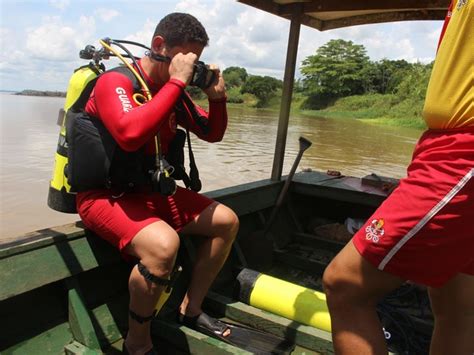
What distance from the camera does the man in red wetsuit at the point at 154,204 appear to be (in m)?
1.87

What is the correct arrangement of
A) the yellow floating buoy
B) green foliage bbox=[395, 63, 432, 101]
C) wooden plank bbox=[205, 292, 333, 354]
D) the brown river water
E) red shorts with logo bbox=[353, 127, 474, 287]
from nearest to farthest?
red shorts with logo bbox=[353, 127, 474, 287]
wooden plank bbox=[205, 292, 333, 354]
the yellow floating buoy
the brown river water
green foliage bbox=[395, 63, 432, 101]

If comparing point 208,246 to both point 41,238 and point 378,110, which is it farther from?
point 378,110

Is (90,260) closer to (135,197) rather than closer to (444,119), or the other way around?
(135,197)

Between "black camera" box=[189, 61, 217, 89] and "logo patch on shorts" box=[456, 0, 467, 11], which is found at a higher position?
"logo patch on shorts" box=[456, 0, 467, 11]

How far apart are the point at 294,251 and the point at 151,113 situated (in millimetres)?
2352

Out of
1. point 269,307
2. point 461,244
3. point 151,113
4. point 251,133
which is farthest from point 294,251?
point 251,133

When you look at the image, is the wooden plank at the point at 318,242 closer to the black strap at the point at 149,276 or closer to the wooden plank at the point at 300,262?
the wooden plank at the point at 300,262

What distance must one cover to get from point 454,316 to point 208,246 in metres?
1.23

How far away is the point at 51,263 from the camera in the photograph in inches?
80.3

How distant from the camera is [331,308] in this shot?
1460mm

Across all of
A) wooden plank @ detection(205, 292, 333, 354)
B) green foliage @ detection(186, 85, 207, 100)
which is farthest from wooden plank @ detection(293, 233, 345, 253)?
green foliage @ detection(186, 85, 207, 100)

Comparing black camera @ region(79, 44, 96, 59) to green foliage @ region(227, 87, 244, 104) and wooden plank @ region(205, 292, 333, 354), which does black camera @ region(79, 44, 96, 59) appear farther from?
green foliage @ region(227, 87, 244, 104)

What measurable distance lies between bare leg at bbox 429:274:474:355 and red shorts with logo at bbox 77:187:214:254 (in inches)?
46.9

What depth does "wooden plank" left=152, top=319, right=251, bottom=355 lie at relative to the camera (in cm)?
206
